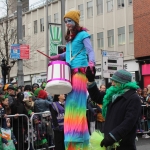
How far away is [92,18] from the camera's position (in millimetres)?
38094

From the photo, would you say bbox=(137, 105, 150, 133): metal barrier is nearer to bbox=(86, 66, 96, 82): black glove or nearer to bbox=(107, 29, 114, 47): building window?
bbox=(86, 66, 96, 82): black glove

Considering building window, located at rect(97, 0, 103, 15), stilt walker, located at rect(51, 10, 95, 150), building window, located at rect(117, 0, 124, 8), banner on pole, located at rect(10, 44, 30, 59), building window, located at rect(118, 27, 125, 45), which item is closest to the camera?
stilt walker, located at rect(51, 10, 95, 150)

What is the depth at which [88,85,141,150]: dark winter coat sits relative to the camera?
3962 millimetres

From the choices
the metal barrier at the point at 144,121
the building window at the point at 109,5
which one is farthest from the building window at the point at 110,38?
the metal barrier at the point at 144,121

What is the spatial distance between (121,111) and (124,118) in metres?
0.10

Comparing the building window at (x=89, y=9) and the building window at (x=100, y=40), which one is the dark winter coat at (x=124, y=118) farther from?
the building window at (x=89, y=9)

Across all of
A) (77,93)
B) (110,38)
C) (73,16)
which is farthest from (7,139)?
(110,38)

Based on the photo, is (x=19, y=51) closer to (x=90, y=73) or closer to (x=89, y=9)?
(x=90, y=73)

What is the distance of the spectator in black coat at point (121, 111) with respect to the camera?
13.0ft

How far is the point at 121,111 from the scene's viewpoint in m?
4.14

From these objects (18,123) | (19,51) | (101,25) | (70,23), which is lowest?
(18,123)

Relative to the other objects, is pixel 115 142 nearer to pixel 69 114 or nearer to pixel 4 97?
pixel 69 114

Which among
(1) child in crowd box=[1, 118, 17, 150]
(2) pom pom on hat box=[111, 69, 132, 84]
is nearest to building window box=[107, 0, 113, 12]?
(1) child in crowd box=[1, 118, 17, 150]

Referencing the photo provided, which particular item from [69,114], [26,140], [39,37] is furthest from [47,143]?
[39,37]
